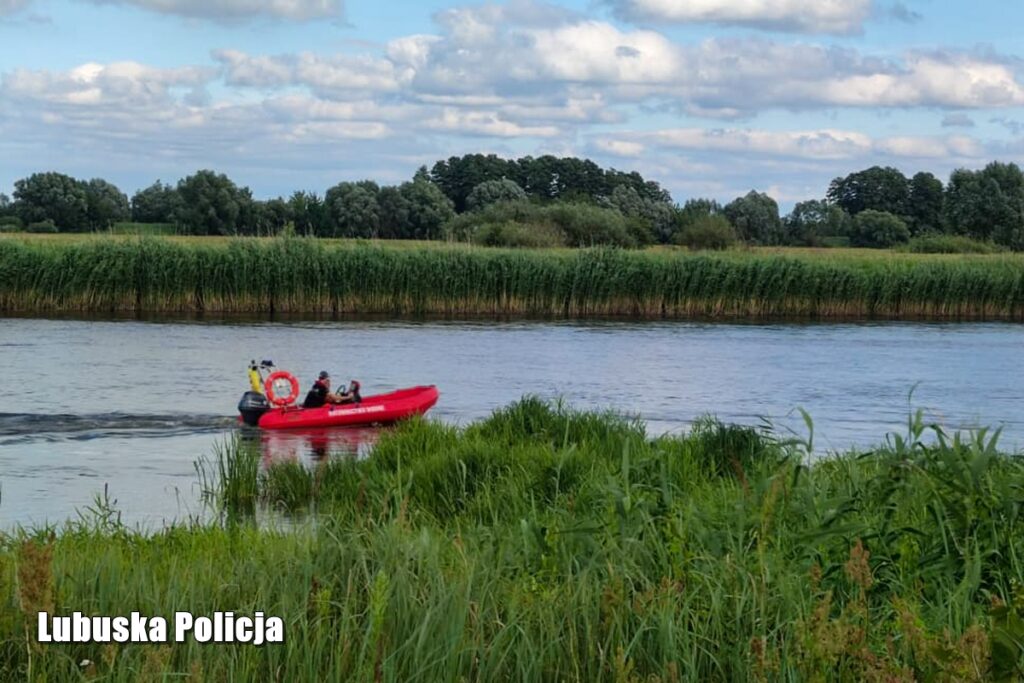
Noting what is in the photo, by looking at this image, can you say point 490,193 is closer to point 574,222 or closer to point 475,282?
point 574,222

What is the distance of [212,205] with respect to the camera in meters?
78.0

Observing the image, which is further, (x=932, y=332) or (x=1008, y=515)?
(x=932, y=332)

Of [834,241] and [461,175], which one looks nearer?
[834,241]

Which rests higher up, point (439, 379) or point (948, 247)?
point (948, 247)

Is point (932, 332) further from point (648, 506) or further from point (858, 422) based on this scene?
point (648, 506)

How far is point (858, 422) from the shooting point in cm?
2041

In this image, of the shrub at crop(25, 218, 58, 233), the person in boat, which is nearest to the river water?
the person in boat

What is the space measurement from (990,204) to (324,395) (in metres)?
76.9

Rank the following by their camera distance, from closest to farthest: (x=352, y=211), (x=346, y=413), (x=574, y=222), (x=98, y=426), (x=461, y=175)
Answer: (x=98, y=426) < (x=346, y=413) < (x=574, y=222) < (x=352, y=211) < (x=461, y=175)

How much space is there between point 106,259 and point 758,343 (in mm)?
18948

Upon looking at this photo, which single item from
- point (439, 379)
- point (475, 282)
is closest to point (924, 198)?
point (475, 282)

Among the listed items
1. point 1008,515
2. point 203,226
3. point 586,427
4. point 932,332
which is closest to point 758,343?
point 932,332

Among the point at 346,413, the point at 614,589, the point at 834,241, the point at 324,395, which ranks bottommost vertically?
the point at 346,413

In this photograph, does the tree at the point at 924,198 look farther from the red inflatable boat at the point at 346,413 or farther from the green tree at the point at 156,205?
the red inflatable boat at the point at 346,413
